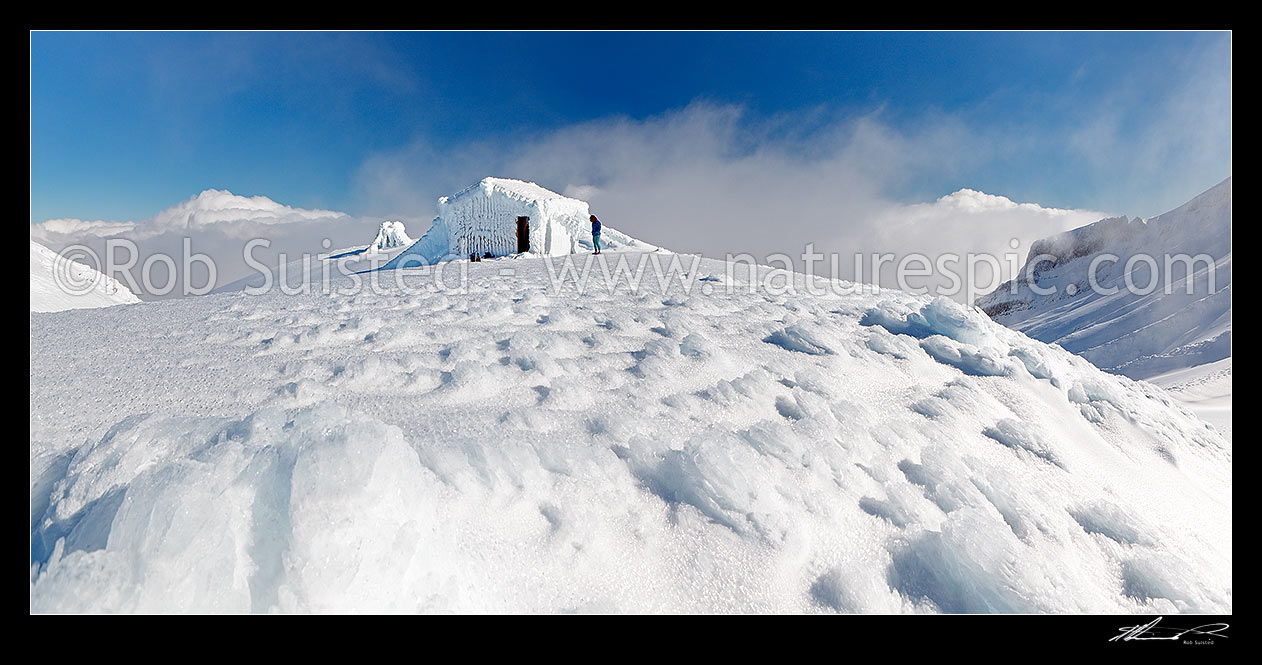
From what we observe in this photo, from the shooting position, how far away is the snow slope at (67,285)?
8891mm

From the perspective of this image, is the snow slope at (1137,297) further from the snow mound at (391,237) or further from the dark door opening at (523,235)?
the snow mound at (391,237)

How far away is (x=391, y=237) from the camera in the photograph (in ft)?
107

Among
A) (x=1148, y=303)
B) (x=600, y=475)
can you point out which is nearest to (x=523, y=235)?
(x=600, y=475)

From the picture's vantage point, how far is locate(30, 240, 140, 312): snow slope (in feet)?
29.2

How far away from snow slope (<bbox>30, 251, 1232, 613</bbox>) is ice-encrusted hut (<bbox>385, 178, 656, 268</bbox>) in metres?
13.8

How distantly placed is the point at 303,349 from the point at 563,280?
3.83 m

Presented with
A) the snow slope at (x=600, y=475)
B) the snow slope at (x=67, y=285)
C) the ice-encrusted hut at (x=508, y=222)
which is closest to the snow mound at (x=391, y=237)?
the ice-encrusted hut at (x=508, y=222)

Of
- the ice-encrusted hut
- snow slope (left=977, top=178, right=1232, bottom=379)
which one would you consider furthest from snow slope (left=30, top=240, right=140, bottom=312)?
snow slope (left=977, top=178, right=1232, bottom=379)

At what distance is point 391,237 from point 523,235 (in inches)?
795

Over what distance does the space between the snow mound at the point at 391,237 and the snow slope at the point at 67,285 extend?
18.5 metres

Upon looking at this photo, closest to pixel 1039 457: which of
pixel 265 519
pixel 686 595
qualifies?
pixel 686 595

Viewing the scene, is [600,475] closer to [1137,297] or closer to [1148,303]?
[1148,303]
